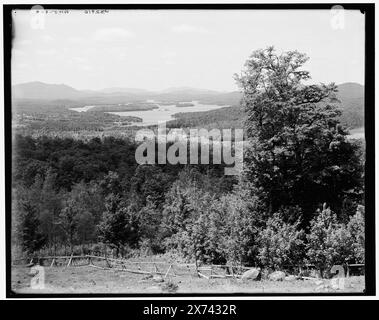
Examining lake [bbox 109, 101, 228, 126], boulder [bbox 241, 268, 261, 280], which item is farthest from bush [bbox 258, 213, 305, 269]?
lake [bbox 109, 101, 228, 126]

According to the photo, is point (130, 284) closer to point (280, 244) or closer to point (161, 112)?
point (280, 244)

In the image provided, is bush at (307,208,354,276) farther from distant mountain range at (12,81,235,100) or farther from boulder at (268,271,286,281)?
distant mountain range at (12,81,235,100)

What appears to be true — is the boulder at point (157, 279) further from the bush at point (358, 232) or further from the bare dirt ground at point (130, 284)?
the bush at point (358, 232)

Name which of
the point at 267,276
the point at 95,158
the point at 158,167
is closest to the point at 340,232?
the point at 267,276

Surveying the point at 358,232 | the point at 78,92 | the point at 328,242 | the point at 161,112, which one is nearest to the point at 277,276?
the point at 328,242

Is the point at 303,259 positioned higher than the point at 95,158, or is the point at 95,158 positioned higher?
the point at 95,158

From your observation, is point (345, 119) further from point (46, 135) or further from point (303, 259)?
point (46, 135)
